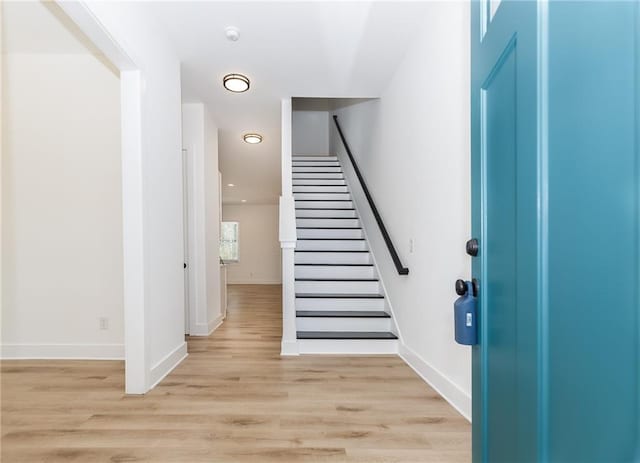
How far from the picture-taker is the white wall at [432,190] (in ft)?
7.02

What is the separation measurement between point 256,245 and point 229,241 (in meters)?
0.78

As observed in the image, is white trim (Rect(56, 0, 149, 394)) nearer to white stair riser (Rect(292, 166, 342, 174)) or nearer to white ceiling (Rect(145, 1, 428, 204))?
white ceiling (Rect(145, 1, 428, 204))

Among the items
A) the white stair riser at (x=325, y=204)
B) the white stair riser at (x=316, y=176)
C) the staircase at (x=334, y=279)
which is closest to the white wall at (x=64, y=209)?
the staircase at (x=334, y=279)

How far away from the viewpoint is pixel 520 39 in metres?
0.86

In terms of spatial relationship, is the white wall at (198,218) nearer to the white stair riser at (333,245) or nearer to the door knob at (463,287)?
the white stair riser at (333,245)

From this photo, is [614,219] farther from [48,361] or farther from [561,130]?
[48,361]

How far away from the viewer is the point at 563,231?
74cm

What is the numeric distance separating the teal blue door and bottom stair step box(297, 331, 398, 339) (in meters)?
2.33

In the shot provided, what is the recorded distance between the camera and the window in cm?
1034

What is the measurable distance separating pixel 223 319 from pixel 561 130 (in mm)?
4826

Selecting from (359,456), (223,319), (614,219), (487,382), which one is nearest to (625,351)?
(614,219)

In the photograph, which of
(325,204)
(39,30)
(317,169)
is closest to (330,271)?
(325,204)

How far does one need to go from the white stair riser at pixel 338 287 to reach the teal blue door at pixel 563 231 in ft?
9.84

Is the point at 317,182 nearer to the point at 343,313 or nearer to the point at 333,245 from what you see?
the point at 333,245
